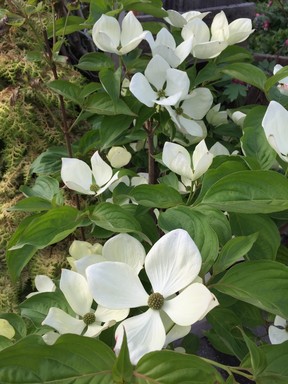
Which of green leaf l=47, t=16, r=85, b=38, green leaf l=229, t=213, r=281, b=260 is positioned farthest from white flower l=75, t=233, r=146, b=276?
green leaf l=47, t=16, r=85, b=38

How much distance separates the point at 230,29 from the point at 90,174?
34 centimetres

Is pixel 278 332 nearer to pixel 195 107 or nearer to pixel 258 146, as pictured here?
pixel 258 146

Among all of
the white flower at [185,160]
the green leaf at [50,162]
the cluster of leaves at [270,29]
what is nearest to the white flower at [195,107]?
the white flower at [185,160]

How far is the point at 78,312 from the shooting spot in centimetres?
52

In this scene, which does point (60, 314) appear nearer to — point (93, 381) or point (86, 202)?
point (93, 381)

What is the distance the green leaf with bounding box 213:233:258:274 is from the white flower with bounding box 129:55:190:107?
23 centimetres

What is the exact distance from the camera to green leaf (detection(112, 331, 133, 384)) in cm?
36

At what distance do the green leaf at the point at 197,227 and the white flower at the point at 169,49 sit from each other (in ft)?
0.91

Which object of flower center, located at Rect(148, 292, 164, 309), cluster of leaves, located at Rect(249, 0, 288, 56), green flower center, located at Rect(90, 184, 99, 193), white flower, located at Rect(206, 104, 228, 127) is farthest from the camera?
cluster of leaves, located at Rect(249, 0, 288, 56)

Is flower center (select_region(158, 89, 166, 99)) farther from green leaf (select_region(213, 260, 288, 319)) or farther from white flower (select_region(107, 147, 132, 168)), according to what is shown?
green leaf (select_region(213, 260, 288, 319))

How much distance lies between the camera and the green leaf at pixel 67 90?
0.70 meters

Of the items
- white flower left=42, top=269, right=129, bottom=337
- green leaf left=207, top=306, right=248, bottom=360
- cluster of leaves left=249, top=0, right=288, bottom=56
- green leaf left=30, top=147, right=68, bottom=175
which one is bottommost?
cluster of leaves left=249, top=0, right=288, bottom=56

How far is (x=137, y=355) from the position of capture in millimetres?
423

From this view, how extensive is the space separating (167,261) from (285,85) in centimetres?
39
